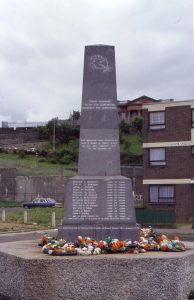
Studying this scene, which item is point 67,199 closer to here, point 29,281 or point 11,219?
point 29,281

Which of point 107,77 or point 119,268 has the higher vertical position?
point 107,77

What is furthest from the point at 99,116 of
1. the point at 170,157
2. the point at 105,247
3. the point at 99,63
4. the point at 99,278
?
the point at 170,157

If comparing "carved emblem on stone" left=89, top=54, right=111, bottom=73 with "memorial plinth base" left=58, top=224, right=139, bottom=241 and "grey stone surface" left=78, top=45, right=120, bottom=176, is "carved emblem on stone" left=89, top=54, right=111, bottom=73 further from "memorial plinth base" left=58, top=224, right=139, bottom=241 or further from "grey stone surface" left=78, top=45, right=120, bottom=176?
"memorial plinth base" left=58, top=224, right=139, bottom=241

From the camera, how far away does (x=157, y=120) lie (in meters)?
38.3

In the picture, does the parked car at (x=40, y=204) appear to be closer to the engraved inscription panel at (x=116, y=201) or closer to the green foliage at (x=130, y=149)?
the green foliage at (x=130, y=149)

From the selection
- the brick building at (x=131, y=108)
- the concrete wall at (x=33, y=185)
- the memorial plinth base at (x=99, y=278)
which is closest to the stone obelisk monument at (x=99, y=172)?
the memorial plinth base at (x=99, y=278)

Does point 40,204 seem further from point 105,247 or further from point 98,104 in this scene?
A: point 105,247

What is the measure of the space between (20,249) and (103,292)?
242 centimetres

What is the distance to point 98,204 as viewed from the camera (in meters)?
11.0

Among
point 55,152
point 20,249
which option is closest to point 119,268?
point 20,249

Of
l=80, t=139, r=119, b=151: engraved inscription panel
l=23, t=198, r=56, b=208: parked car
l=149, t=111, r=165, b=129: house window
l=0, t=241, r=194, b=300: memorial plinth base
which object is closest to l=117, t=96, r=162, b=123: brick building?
l=23, t=198, r=56, b=208: parked car

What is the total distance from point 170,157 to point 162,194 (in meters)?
2.53

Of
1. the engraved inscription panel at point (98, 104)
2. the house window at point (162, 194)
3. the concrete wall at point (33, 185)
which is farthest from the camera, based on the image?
the concrete wall at point (33, 185)

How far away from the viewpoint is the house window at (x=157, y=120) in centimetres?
3809
